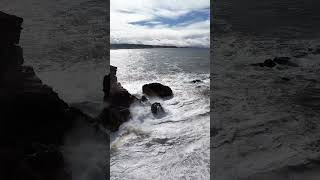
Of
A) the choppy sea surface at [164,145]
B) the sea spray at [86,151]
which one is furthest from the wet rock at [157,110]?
the sea spray at [86,151]

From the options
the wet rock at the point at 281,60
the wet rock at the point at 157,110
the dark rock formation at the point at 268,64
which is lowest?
the wet rock at the point at 157,110

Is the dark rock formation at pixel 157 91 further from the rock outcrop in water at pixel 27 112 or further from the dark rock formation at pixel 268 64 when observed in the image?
the rock outcrop in water at pixel 27 112

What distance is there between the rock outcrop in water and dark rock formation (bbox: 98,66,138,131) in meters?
→ 2.06

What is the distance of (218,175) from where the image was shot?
9.63 meters

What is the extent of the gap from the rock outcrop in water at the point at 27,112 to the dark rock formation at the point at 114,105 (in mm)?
2060

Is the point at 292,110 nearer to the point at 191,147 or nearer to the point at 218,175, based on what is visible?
the point at 191,147

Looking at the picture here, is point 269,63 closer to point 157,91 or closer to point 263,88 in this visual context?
point 263,88

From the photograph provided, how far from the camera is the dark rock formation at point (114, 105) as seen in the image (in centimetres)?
1363

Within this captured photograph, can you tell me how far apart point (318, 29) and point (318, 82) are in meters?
14.7

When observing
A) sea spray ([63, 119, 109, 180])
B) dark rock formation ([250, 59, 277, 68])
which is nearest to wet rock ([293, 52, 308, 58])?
dark rock formation ([250, 59, 277, 68])

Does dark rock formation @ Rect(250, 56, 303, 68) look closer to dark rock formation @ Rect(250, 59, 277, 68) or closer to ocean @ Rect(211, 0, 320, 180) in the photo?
dark rock formation @ Rect(250, 59, 277, 68)

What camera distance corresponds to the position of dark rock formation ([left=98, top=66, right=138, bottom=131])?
536 inches

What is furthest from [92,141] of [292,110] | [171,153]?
[292,110]

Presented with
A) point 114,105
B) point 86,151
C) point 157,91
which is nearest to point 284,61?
point 157,91
